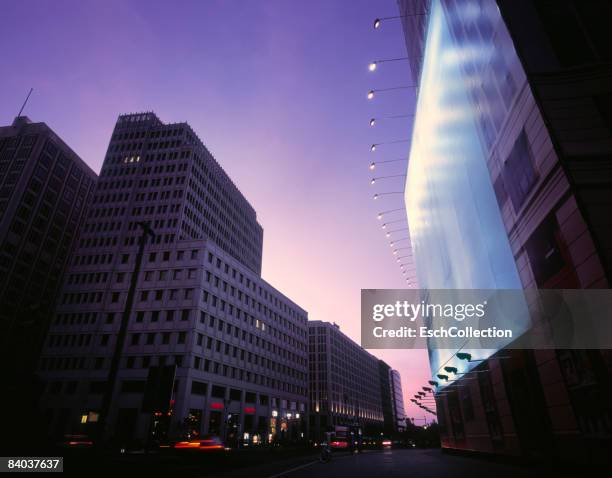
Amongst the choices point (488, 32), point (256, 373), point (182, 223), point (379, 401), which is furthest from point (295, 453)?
point (379, 401)

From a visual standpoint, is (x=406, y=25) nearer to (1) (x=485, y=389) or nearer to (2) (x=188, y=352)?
(1) (x=485, y=389)

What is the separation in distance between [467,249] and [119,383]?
51311 millimetres

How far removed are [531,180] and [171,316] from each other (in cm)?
5186

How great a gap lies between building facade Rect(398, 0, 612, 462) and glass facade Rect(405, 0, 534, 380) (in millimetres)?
91

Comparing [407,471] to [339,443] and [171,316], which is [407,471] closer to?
[339,443]

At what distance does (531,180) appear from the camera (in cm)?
1423

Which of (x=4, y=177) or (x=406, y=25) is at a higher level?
(x=4, y=177)

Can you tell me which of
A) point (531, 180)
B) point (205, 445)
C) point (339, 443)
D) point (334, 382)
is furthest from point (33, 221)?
point (531, 180)

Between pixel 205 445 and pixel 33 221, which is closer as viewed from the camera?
pixel 205 445

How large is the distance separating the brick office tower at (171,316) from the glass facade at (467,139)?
3027 centimetres

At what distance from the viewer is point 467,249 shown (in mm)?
21469

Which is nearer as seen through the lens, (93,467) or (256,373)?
(93,467)

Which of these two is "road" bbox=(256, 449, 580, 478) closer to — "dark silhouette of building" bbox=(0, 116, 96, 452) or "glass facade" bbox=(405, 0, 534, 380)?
"glass facade" bbox=(405, 0, 534, 380)

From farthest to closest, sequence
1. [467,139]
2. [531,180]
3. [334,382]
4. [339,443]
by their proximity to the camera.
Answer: [334,382] → [339,443] → [467,139] → [531,180]
